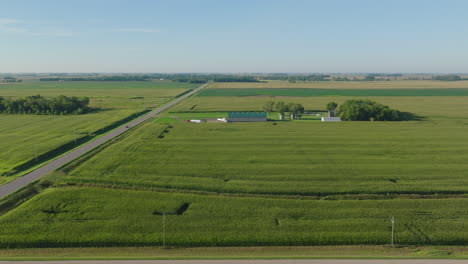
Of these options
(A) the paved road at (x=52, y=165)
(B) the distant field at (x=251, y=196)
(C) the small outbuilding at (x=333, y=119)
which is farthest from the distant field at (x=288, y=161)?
(C) the small outbuilding at (x=333, y=119)

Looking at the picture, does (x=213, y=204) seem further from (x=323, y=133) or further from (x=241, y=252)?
(x=323, y=133)

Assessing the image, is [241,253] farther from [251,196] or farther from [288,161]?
[288,161]

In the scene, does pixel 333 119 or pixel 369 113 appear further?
pixel 333 119

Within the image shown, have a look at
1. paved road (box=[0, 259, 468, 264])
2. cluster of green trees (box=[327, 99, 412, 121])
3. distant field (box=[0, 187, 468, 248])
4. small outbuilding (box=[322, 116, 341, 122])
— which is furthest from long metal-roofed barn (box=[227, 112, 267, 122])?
paved road (box=[0, 259, 468, 264])

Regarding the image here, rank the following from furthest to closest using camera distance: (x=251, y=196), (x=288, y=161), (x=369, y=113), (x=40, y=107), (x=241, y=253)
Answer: (x=40, y=107), (x=369, y=113), (x=288, y=161), (x=251, y=196), (x=241, y=253)

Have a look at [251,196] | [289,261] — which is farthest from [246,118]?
[289,261]

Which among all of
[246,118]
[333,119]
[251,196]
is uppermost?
[246,118]

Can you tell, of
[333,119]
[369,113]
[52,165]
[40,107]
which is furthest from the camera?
[40,107]

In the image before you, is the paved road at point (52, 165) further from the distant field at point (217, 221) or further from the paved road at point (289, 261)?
the paved road at point (289, 261)

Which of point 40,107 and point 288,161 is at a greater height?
point 40,107
